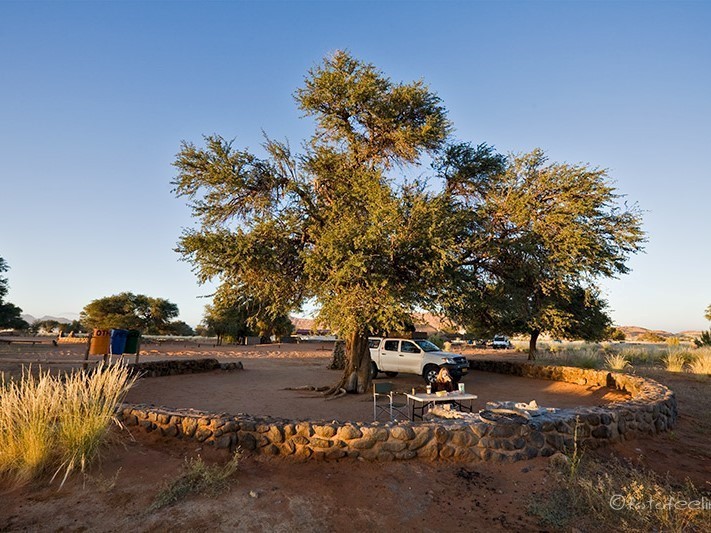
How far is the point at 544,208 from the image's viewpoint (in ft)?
49.9

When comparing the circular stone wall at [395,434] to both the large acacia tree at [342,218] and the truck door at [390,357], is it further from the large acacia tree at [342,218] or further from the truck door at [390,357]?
the truck door at [390,357]

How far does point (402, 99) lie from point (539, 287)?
29.7ft

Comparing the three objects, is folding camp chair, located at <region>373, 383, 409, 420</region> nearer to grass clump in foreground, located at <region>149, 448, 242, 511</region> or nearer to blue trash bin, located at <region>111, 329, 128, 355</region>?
grass clump in foreground, located at <region>149, 448, 242, 511</region>

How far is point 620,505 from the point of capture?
515cm

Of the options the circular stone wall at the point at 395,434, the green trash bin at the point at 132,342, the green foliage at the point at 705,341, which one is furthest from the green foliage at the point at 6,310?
the green foliage at the point at 705,341

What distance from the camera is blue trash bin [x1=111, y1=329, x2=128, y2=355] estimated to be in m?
17.2

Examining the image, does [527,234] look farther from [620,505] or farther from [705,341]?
[705,341]

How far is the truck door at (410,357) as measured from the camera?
18250 millimetres

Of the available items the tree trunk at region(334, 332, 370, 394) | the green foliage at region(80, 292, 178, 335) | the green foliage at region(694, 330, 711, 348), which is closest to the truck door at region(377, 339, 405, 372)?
the tree trunk at region(334, 332, 370, 394)

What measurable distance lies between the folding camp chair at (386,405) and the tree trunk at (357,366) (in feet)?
3.85

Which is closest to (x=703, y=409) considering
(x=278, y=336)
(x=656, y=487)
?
(x=656, y=487)

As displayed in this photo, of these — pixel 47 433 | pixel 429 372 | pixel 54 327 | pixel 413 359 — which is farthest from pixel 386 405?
pixel 54 327

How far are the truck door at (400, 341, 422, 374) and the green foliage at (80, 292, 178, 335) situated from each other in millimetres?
46270

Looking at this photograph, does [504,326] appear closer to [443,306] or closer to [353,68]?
[443,306]
